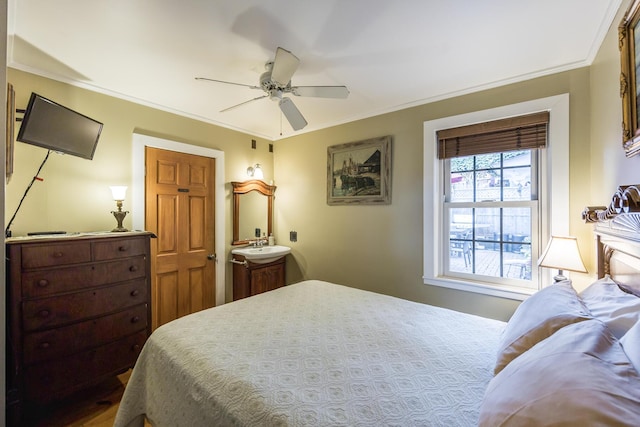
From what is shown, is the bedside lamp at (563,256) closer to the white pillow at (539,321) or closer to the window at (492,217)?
the window at (492,217)

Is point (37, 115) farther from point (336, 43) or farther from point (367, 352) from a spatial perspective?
point (367, 352)

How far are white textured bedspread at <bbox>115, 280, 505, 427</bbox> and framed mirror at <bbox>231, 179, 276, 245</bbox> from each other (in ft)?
5.51

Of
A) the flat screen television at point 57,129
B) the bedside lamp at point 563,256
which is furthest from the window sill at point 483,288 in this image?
the flat screen television at point 57,129

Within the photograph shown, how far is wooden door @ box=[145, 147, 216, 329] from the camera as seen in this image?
2.64 m

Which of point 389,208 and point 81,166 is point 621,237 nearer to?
point 389,208

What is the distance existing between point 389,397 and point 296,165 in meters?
2.97

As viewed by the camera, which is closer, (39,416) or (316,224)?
(39,416)

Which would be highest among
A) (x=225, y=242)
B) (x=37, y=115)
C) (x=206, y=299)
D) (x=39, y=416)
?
(x=37, y=115)

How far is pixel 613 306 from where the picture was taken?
98 centimetres

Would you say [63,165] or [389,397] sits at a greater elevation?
[63,165]

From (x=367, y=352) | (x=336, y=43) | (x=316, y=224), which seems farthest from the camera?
(x=316, y=224)

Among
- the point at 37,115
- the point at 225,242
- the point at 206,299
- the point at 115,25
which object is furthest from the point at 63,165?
the point at 206,299

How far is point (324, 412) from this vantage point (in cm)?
88

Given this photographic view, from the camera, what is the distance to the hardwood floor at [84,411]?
5.67ft
